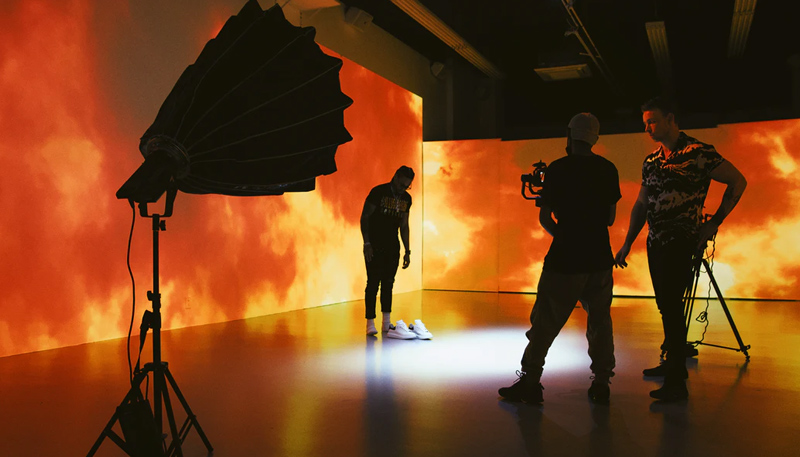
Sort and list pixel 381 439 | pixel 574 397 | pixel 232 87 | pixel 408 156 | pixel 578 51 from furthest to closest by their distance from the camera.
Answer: pixel 578 51, pixel 408 156, pixel 574 397, pixel 381 439, pixel 232 87

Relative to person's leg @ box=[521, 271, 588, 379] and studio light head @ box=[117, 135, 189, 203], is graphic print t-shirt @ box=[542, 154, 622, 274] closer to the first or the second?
person's leg @ box=[521, 271, 588, 379]

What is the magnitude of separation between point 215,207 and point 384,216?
185cm

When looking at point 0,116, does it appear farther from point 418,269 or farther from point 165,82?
point 418,269

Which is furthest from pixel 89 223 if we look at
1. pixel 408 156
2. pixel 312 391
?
pixel 408 156

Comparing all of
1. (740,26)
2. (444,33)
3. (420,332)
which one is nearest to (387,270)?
(420,332)

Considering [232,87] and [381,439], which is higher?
[232,87]

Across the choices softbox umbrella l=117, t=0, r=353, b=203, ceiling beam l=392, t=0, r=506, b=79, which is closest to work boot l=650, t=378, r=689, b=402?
softbox umbrella l=117, t=0, r=353, b=203

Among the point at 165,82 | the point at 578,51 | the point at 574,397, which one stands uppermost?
the point at 578,51

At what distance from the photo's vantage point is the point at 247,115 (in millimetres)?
2109

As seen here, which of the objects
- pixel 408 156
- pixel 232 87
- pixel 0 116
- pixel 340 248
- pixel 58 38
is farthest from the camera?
pixel 408 156

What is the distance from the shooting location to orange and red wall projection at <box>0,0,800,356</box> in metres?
4.45

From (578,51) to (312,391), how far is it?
8.37m

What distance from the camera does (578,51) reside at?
10.2m

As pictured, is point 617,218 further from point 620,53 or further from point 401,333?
point 401,333
